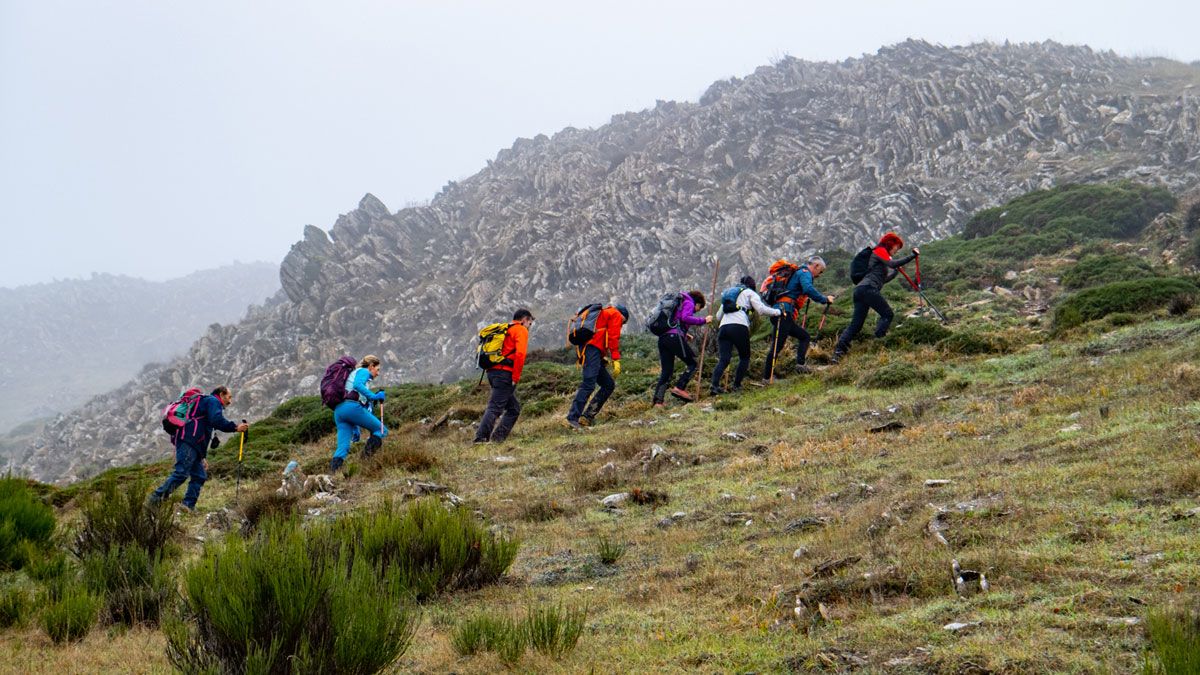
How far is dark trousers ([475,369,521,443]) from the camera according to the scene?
1170 centimetres

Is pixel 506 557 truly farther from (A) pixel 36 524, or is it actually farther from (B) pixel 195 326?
(B) pixel 195 326

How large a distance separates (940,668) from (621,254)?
56887mm

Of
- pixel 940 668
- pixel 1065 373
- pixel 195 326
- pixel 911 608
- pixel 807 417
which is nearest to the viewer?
pixel 940 668

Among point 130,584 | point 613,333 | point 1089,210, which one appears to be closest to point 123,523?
point 130,584

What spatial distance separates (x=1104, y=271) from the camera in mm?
16562

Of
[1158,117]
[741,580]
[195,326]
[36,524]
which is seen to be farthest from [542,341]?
[195,326]

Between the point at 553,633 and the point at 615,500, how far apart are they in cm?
391

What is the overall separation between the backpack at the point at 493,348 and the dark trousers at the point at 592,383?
1547 millimetres

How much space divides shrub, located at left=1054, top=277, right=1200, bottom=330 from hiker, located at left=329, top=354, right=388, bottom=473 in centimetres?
1163

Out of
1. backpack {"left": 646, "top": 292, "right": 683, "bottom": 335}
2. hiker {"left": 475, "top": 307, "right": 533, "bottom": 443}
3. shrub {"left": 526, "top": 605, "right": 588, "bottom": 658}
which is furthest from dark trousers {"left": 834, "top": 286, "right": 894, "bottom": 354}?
shrub {"left": 526, "top": 605, "right": 588, "bottom": 658}

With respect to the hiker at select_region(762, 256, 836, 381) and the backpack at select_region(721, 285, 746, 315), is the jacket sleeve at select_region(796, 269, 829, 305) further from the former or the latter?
the backpack at select_region(721, 285, 746, 315)

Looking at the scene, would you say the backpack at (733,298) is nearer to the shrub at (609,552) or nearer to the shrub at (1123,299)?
the shrub at (1123,299)

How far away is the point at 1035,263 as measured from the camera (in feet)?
66.8

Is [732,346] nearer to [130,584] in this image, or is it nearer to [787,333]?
[787,333]
